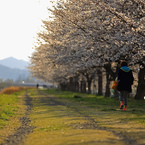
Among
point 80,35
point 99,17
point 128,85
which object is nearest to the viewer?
point 128,85

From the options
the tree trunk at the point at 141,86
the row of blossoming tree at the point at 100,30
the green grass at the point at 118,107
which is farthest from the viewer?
the tree trunk at the point at 141,86

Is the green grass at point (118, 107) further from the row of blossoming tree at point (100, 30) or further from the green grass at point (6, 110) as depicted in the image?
the green grass at point (6, 110)

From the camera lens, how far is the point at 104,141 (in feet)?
20.3

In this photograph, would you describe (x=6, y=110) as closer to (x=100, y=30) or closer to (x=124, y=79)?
(x=124, y=79)

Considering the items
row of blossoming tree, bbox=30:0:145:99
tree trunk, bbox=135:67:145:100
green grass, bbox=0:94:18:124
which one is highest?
row of blossoming tree, bbox=30:0:145:99

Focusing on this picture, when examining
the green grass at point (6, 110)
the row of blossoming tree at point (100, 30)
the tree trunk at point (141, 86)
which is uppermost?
the row of blossoming tree at point (100, 30)

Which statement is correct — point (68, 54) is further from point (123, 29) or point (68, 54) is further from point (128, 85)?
point (128, 85)

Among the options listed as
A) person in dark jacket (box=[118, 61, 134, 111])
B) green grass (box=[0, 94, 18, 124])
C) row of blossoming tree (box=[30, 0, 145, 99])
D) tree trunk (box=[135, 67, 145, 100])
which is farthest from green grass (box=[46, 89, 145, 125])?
green grass (box=[0, 94, 18, 124])

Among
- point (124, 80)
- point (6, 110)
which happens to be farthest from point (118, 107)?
point (6, 110)

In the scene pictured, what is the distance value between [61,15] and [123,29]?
24.0ft

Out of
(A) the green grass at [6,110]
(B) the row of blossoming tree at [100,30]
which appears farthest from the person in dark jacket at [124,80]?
(A) the green grass at [6,110]

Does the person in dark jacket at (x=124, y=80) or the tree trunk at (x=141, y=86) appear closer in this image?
the person in dark jacket at (x=124, y=80)

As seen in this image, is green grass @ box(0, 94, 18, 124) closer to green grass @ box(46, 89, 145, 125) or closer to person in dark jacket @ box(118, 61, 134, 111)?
green grass @ box(46, 89, 145, 125)

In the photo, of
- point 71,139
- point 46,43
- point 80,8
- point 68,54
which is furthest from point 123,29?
point 46,43
